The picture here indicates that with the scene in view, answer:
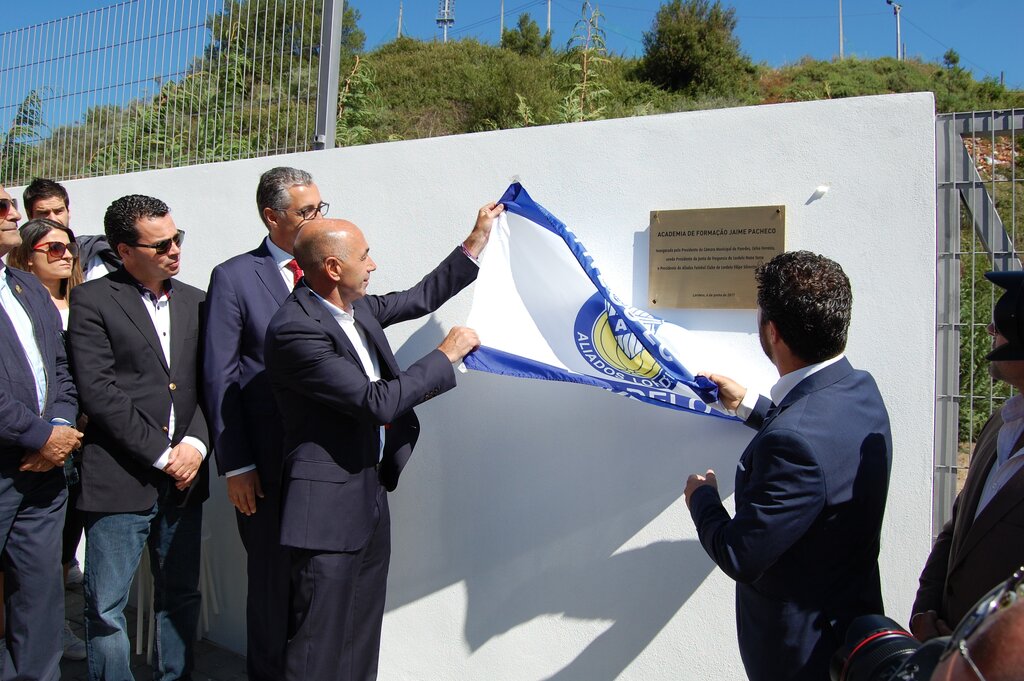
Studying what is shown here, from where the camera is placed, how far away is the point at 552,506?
10.9ft

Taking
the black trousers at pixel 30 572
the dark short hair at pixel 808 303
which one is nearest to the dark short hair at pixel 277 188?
the black trousers at pixel 30 572

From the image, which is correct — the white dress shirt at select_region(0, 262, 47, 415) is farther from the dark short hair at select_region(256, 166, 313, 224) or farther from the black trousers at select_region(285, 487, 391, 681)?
the black trousers at select_region(285, 487, 391, 681)

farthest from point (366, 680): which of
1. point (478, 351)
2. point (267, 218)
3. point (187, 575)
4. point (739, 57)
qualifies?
point (739, 57)

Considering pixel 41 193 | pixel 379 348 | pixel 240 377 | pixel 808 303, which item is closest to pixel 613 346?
pixel 379 348

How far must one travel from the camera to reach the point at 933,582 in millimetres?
2137

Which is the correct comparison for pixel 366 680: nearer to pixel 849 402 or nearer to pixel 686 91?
pixel 849 402

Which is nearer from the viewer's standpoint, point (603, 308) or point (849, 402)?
point (849, 402)

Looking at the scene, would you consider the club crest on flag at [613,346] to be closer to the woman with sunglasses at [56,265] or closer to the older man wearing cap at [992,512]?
the older man wearing cap at [992,512]

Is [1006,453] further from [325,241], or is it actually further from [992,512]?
[325,241]

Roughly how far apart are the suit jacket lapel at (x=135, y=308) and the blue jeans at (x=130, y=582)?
2.26 feet

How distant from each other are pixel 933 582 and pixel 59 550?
3351 mm

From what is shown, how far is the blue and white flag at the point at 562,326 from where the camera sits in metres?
2.85

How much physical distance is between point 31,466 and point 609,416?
238 centimetres

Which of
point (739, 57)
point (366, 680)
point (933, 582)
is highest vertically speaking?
point (739, 57)
